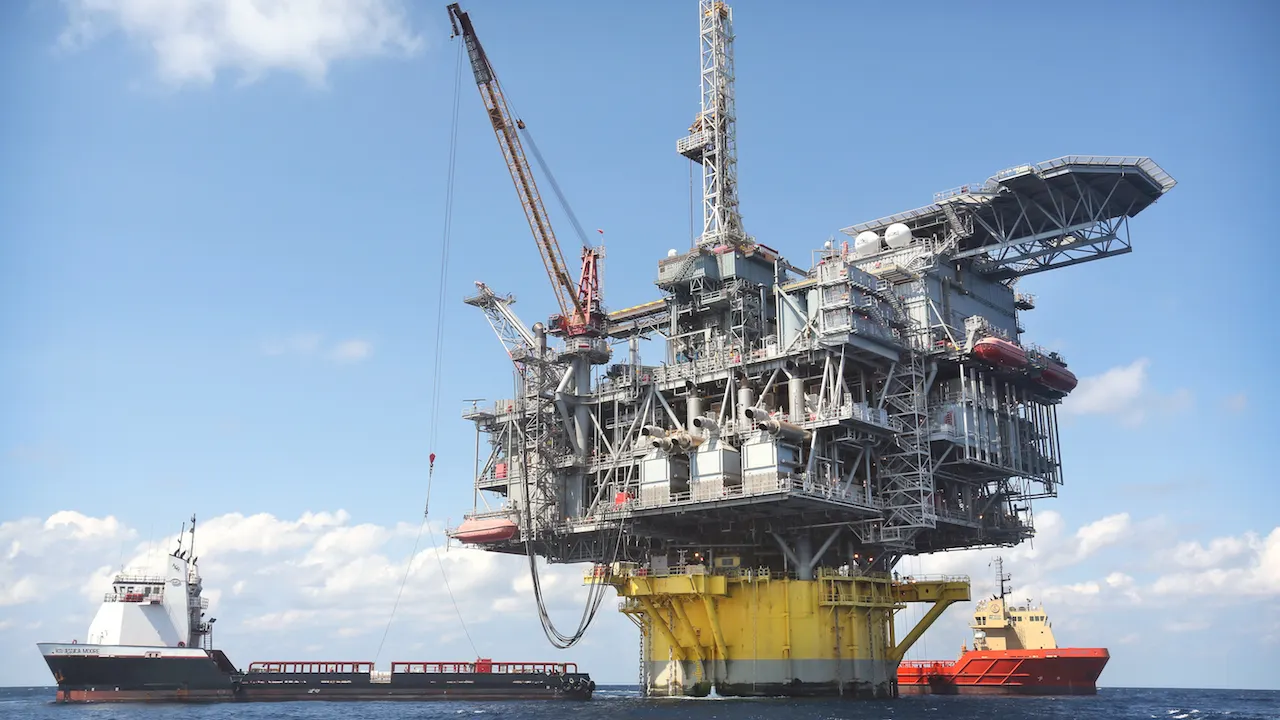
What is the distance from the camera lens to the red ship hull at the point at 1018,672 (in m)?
70.1

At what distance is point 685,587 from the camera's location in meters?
52.6

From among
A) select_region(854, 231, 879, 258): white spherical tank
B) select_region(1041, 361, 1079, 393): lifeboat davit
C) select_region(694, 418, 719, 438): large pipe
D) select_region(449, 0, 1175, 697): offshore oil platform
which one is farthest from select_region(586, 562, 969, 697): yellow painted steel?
select_region(854, 231, 879, 258): white spherical tank

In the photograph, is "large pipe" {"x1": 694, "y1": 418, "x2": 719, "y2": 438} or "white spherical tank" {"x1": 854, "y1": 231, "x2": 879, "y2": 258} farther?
"white spherical tank" {"x1": 854, "y1": 231, "x2": 879, "y2": 258}

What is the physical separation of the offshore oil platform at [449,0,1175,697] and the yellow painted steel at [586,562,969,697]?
0.11 metres

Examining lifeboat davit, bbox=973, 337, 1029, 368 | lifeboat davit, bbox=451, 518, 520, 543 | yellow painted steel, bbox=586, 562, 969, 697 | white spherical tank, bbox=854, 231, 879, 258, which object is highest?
Answer: white spherical tank, bbox=854, 231, 879, 258

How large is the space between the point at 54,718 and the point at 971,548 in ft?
151

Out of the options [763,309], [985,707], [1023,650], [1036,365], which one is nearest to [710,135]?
[763,309]

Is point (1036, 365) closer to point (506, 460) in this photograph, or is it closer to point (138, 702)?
point (506, 460)

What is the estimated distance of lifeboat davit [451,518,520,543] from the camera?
59125 mm

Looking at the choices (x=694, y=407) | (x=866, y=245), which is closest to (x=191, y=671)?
(x=694, y=407)

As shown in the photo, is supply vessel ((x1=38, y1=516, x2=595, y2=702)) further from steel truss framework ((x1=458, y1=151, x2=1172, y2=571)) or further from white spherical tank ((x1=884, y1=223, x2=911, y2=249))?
white spherical tank ((x1=884, y1=223, x2=911, y2=249))

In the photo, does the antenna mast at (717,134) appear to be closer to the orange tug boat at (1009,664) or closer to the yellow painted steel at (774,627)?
the yellow painted steel at (774,627)

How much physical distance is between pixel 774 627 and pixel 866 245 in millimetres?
21006

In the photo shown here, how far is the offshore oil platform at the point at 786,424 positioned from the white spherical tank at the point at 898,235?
95 millimetres
